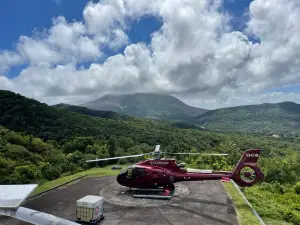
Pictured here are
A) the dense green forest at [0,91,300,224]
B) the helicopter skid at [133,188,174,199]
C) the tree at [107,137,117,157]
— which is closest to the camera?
the helicopter skid at [133,188,174,199]

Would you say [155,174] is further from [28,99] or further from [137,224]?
[28,99]

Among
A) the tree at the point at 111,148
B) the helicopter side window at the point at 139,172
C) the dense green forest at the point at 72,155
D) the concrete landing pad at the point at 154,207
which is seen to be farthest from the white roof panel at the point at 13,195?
the tree at the point at 111,148

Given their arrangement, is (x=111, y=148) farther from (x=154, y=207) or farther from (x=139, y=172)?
(x=154, y=207)

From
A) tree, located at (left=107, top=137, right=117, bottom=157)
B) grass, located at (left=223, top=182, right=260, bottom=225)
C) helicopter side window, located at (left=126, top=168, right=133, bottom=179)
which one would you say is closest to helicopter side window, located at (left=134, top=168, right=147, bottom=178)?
helicopter side window, located at (left=126, top=168, right=133, bottom=179)

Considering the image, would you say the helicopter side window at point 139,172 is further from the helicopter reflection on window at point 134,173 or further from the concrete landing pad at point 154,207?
the concrete landing pad at point 154,207

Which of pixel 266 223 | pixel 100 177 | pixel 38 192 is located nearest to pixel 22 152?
pixel 100 177

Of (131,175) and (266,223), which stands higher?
(131,175)

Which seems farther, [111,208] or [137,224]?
[111,208]

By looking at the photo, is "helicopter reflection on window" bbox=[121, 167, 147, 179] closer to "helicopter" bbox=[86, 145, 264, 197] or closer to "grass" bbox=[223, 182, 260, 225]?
"helicopter" bbox=[86, 145, 264, 197]
